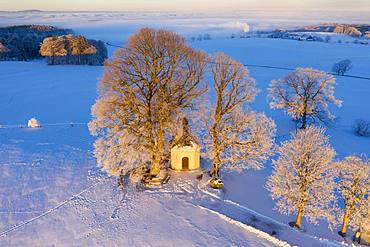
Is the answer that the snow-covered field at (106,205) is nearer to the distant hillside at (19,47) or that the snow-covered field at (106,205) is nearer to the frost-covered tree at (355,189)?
the frost-covered tree at (355,189)

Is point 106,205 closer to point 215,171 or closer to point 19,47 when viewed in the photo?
point 215,171

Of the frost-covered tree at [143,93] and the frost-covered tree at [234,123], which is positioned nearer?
the frost-covered tree at [143,93]

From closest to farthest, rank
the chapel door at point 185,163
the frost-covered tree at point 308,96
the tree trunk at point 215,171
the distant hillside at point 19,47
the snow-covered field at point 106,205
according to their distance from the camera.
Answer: the snow-covered field at point 106,205 < the tree trunk at point 215,171 < the chapel door at point 185,163 < the frost-covered tree at point 308,96 < the distant hillside at point 19,47

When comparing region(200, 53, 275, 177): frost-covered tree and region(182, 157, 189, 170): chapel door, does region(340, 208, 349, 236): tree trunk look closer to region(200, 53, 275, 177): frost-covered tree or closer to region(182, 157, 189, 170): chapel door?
region(200, 53, 275, 177): frost-covered tree

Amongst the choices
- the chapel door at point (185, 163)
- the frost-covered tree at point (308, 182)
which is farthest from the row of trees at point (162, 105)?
the frost-covered tree at point (308, 182)

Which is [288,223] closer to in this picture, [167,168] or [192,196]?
[192,196]

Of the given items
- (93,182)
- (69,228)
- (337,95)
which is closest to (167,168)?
(93,182)
